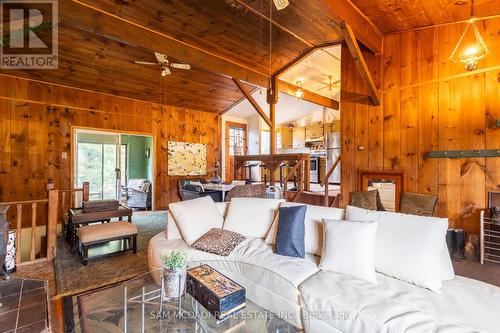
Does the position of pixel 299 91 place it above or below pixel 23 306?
above

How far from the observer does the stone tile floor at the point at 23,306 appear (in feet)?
6.13

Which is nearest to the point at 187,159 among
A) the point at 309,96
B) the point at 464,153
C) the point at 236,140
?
the point at 236,140

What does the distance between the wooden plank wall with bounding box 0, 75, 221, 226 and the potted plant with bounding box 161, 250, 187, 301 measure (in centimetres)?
472

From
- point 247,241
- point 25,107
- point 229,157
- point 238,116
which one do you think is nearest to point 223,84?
point 238,116

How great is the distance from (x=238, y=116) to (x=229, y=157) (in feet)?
4.64

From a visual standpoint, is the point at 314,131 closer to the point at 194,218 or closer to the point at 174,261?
the point at 194,218

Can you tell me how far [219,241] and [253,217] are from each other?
0.48m

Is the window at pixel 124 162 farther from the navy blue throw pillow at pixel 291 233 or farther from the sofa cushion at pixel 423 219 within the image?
the sofa cushion at pixel 423 219

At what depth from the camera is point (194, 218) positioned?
8.58 feet

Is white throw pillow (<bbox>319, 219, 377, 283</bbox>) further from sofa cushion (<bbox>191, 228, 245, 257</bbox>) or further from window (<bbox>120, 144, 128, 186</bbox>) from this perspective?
window (<bbox>120, 144, 128, 186</bbox>)

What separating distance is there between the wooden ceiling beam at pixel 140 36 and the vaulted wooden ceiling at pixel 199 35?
1cm

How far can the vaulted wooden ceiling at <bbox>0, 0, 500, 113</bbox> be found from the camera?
3.14 meters

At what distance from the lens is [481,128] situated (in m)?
3.12

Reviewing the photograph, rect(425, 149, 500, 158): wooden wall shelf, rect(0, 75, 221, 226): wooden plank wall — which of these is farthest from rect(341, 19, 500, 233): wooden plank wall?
rect(0, 75, 221, 226): wooden plank wall
